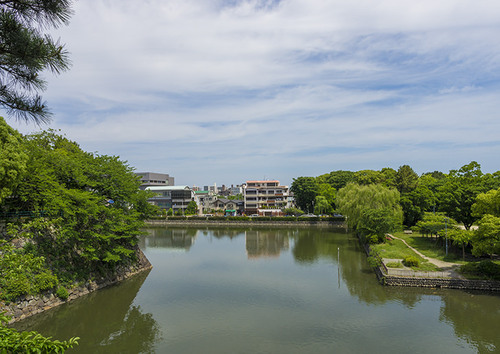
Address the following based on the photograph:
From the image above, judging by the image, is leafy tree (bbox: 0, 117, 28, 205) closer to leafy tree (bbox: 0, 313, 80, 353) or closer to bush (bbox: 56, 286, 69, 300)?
bush (bbox: 56, 286, 69, 300)

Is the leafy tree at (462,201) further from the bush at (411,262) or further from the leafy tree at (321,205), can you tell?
the leafy tree at (321,205)

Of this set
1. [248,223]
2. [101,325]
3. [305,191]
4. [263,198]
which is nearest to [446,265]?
[101,325]

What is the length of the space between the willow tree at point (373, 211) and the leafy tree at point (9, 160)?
95.5ft

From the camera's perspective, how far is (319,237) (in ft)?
151

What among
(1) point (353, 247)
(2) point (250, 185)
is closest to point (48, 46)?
(1) point (353, 247)

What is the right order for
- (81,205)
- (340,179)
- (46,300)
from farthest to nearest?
(340,179), (81,205), (46,300)

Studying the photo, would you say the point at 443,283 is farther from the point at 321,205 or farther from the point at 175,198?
the point at 175,198

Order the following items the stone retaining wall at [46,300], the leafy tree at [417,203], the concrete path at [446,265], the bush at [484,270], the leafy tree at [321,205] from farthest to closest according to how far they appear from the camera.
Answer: the leafy tree at [321,205], the leafy tree at [417,203], the concrete path at [446,265], the bush at [484,270], the stone retaining wall at [46,300]

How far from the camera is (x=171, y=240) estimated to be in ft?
151

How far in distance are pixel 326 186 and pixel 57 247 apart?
58.0 metres

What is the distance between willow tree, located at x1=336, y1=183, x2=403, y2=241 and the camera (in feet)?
105

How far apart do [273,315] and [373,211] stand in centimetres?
1936

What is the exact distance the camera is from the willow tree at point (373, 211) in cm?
3206

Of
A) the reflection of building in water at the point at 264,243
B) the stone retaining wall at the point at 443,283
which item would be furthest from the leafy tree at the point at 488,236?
the reflection of building in water at the point at 264,243
